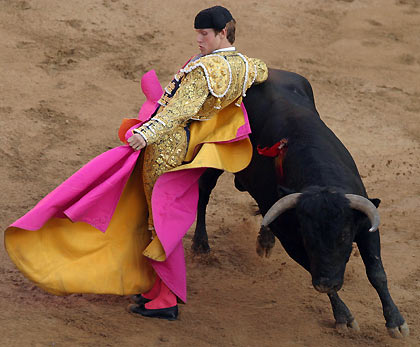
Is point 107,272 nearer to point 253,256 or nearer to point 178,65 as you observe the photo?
point 253,256

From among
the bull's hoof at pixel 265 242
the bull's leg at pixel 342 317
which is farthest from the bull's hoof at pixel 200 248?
the bull's leg at pixel 342 317

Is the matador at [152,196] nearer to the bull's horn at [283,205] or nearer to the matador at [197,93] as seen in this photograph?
the matador at [197,93]

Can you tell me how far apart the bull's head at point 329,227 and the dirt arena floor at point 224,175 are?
64 centimetres

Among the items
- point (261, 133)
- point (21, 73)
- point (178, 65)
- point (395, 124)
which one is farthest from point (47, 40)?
point (261, 133)

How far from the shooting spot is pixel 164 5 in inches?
387

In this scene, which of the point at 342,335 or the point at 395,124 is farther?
the point at 395,124

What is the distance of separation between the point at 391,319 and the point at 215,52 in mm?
1815

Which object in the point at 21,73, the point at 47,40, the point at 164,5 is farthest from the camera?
the point at 164,5

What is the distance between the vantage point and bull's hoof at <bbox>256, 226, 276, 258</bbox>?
5559mm

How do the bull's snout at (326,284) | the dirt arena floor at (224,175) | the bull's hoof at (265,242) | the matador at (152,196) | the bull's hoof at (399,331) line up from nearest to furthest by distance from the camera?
the bull's snout at (326,284) → the matador at (152,196) → the bull's hoof at (399,331) → the dirt arena floor at (224,175) → the bull's hoof at (265,242)

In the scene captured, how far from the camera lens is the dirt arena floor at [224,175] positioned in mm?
4590

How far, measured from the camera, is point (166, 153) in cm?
434

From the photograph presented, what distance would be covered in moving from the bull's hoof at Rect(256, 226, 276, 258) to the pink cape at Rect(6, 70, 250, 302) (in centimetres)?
114

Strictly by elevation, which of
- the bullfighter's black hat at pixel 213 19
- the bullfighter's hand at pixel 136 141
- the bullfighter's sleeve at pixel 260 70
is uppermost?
the bullfighter's black hat at pixel 213 19
